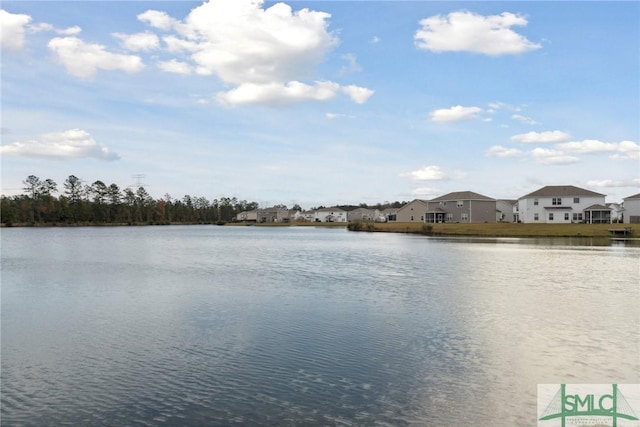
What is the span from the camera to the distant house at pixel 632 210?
80125 mm

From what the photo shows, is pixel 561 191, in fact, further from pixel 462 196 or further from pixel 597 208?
pixel 462 196

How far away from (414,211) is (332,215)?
6623cm

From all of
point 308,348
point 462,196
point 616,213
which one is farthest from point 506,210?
point 308,348

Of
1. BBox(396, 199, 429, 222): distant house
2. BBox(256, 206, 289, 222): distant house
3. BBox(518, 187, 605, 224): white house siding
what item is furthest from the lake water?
BBox(256, 206, 289, 222): distant house

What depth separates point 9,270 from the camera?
3078 cm


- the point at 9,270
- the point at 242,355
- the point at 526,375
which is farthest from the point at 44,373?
the point at 9,270

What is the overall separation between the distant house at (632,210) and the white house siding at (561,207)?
3.79m

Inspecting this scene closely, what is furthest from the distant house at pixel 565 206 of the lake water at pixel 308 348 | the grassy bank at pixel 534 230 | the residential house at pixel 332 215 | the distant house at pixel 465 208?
the residential house at pixel 332 215

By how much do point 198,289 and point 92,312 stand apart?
592 cm

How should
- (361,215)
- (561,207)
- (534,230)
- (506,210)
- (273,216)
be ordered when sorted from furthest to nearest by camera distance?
(273,216) → (361,215) → (506,210) → (561,207) → (534,230)

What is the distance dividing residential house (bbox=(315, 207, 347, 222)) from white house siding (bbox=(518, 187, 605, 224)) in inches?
3788

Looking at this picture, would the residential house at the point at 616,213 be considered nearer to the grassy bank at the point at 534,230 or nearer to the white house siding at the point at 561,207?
the white house siding at the point at 561,207

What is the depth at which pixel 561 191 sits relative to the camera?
276 feet

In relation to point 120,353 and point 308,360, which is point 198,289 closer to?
point 120,353
